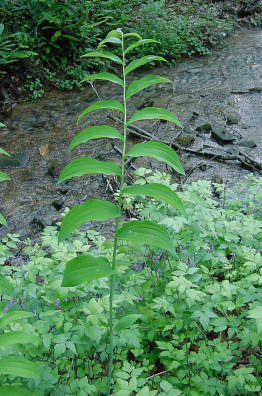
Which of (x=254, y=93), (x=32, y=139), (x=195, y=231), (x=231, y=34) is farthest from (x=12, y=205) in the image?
(x=231, y=34)

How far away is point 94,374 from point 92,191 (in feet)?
9.11

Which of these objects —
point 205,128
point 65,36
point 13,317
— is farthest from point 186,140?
point 13,317

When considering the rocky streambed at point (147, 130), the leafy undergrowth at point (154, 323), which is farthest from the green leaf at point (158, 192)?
the rocky streambed at point (147, 130)

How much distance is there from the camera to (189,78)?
787cm

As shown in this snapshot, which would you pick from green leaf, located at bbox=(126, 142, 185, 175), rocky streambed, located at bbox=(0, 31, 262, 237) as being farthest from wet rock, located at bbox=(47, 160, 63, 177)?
green leaf, located at bbox=(126, 142, 185, 175)

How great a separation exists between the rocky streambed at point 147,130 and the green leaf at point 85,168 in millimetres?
2596

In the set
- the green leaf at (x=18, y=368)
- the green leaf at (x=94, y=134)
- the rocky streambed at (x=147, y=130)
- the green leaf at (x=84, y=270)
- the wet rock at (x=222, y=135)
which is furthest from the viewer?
the wet rock at (x=222, y=135)

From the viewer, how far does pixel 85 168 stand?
3.96 ft

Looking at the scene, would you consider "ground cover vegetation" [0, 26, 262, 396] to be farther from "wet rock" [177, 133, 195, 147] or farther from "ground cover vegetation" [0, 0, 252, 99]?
"ground cover vegetation" [0, 0, 252, 99]

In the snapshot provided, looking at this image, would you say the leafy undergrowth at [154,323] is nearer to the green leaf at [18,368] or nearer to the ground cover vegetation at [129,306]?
Result: the ground cover vegetation at [129,306]

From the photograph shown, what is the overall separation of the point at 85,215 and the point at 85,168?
0.16 m

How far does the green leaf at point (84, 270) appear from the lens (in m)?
1.13

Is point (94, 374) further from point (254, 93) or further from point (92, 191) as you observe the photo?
point (254, 93)

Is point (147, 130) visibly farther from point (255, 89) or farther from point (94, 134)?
point (94, 134)
